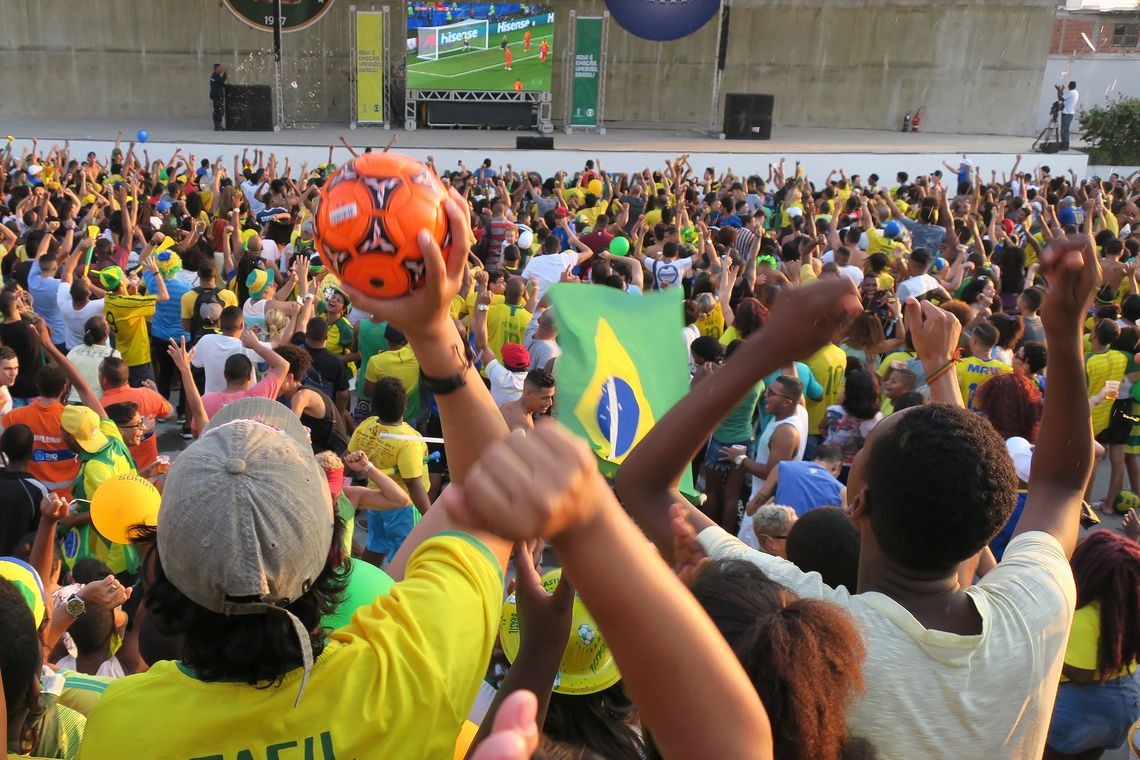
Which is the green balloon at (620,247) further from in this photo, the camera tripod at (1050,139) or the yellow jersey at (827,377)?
the camera tripod at (1050,139)

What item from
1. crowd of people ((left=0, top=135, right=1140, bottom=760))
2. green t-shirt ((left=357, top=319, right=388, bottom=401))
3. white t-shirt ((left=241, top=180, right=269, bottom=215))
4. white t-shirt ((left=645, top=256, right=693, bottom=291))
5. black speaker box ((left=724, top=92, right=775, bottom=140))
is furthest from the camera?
black speaker box ((left=724, top=92, right=775, bottom=140))

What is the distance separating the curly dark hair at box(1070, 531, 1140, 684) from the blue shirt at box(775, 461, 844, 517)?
119 centimetres

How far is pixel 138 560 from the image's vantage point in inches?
172

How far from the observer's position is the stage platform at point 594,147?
2025cm

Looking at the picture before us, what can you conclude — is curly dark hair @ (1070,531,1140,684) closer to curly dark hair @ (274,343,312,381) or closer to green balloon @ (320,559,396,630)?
green balloon @ (320,559,396,630)

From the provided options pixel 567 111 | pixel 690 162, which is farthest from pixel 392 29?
pixel 690 162

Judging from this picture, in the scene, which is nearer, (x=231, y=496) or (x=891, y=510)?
(x=231, y=496)

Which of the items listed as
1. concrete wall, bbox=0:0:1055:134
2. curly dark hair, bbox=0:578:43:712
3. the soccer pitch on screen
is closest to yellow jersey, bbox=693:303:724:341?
curly dark hair, bbox=0:578:43:712

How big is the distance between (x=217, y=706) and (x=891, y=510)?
1.25 m

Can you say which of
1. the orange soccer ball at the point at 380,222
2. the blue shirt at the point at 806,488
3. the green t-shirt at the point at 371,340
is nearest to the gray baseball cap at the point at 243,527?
the orange soccer ball at the point at 380,222

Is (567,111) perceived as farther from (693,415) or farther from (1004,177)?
(693,415)

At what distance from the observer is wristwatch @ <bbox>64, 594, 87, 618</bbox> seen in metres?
2.82

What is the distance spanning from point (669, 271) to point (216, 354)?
4.15 m

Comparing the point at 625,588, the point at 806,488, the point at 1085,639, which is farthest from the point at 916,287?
the point at 625,588
